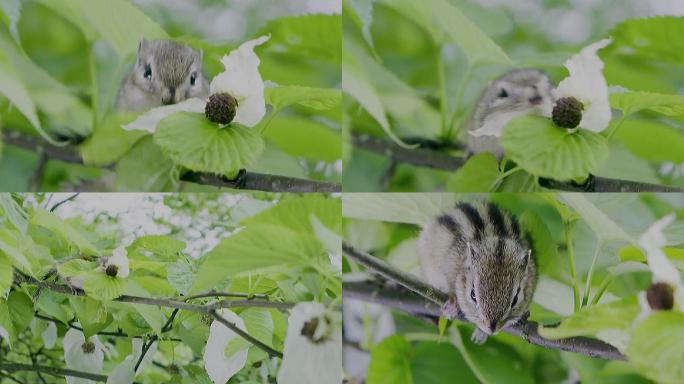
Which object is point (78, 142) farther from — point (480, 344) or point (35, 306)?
point (480, 344)

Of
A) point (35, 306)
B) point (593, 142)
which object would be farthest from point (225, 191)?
point (593, 142)

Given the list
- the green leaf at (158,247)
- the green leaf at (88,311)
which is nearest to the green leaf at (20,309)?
the green leaf at (88,311)

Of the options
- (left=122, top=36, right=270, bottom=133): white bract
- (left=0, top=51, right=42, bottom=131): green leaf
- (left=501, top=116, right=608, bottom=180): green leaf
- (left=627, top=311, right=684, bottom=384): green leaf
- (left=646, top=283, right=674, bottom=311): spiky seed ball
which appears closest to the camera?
(left=627, top=311, right=684, bottom=384): green leaf

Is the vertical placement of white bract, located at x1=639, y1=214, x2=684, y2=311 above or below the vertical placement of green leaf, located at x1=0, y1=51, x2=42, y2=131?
below

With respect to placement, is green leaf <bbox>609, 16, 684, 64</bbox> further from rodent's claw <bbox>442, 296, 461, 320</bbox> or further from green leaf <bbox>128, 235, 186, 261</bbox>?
green leaf <bbox>128, 235, 186, 261</bbox>

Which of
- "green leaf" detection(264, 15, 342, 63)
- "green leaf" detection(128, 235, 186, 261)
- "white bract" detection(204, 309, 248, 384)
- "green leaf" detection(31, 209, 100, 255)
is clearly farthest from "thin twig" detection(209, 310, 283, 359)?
"green leaf" detection(264, 15, 342, 63)

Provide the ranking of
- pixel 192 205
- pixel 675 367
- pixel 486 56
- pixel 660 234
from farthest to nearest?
pixel 192 205 → pixel 486 56 → pixel 660 234 → pixel 675 367
